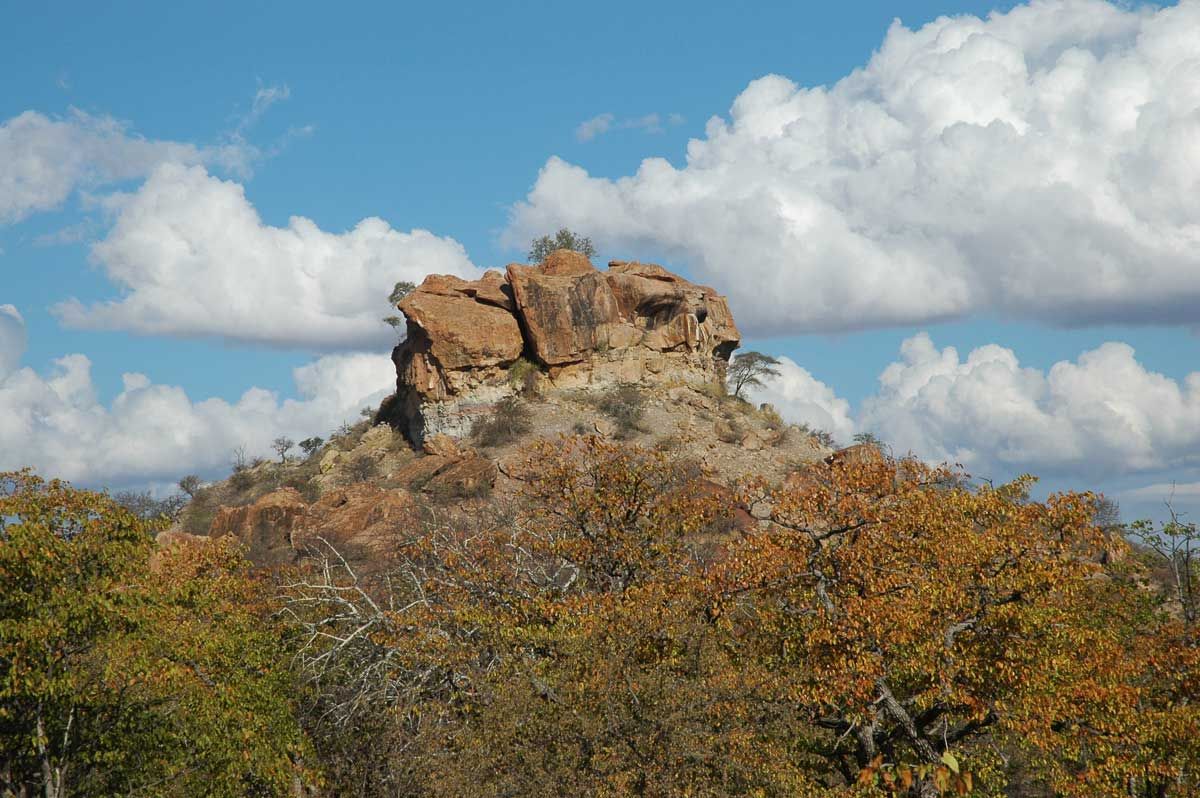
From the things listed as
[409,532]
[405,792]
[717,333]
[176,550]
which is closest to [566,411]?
[717,333]

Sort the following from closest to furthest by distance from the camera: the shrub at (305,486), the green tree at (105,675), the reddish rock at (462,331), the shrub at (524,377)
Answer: the green tree at (105,675), the shrub at (305,486), the shrub at (524,377), the reddish rock at (462,331)

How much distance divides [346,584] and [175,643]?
10.4 m

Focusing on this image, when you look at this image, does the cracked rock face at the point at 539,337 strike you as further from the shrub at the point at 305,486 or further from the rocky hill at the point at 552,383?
the shrub at the point at 305,486

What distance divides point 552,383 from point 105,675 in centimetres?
5341

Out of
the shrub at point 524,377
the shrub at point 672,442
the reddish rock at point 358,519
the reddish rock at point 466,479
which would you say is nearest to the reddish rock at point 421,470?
the reddish rock at point 466,479

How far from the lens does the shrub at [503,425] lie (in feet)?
206

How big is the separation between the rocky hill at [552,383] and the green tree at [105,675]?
3848 cm

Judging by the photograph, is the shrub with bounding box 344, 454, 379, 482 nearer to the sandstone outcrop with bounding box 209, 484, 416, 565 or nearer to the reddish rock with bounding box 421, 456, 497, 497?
the reddish rock with bounding box 421, 456, 497, 497

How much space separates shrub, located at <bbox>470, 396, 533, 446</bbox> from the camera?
62.7 m

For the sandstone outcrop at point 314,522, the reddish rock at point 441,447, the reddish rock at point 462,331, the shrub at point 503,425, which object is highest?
the reddish rock at point 462,331

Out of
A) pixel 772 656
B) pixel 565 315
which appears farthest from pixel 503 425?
pixel 772 656

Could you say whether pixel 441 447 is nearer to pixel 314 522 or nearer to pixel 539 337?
pixel 539 337

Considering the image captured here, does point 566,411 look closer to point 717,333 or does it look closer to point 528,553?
point 717,333

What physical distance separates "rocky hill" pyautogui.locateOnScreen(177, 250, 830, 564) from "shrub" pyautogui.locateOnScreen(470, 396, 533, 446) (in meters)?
0.09
